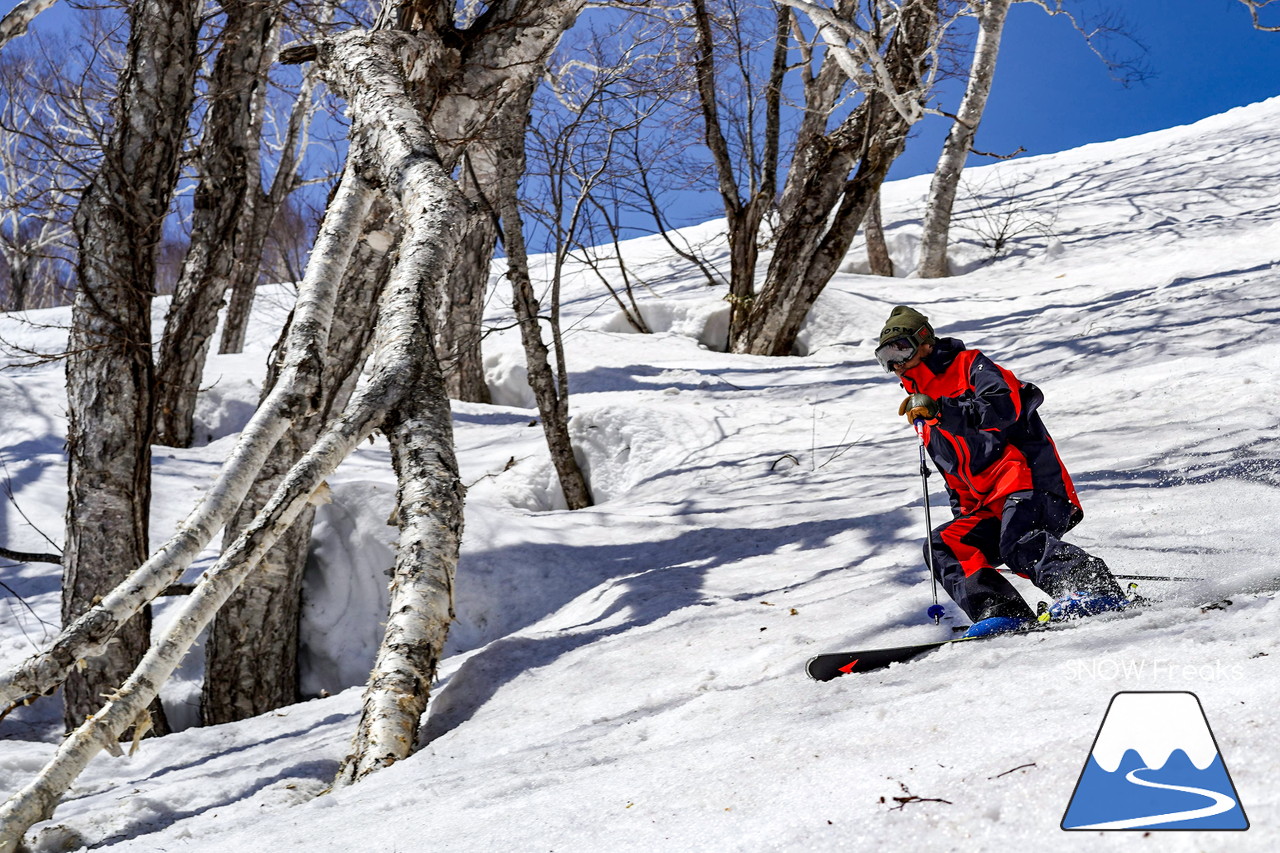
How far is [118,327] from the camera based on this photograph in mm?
3930

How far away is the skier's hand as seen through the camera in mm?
2984

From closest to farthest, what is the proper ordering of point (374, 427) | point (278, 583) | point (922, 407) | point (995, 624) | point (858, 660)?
point (374, 427)
point (858, 660)
point (995, 624)
point (922, 407)
point (278, 583)

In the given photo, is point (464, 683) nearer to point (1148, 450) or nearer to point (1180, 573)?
point (1180, 573)

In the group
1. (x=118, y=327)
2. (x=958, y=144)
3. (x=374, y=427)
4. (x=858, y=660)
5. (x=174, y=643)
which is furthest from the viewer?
(x=958, y=144)

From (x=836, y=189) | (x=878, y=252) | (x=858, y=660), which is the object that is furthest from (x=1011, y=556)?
(x=878, y=252)

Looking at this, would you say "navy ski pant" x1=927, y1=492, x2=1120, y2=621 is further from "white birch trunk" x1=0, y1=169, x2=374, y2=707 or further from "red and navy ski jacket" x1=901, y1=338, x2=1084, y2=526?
"white birch trunk" x1=0, y1=169, x2=374, y2=707

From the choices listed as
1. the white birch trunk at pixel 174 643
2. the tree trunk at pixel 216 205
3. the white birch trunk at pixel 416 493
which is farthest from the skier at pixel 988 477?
the tree trunk at pixel 216 205

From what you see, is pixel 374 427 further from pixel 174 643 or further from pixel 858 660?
pixel 858 660

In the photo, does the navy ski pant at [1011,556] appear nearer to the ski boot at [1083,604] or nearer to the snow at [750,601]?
the ski boot at [1083,604]

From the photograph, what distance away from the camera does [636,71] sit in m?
7.45

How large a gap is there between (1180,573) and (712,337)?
7598 millimetres

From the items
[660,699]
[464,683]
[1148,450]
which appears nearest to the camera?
[660,699]

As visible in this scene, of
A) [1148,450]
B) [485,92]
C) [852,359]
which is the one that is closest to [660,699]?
[485,92]

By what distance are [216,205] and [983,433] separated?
5.04m
